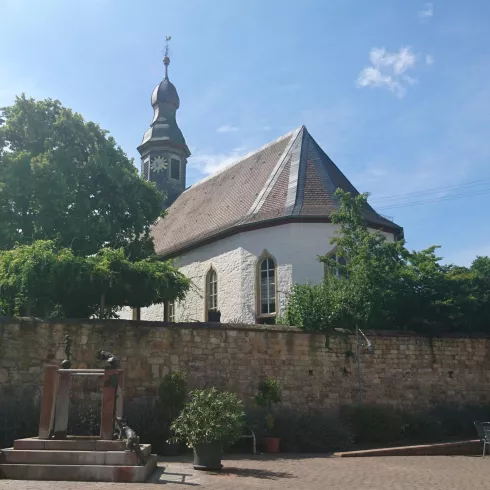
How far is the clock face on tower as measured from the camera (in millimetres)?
40375

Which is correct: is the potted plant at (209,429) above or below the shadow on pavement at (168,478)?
above

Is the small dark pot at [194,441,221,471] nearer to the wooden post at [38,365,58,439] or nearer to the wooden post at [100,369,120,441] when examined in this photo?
the wooden post at [100,369,120,441]

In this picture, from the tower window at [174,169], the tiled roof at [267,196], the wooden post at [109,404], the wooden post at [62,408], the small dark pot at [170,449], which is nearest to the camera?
the wooden post at [109,404]

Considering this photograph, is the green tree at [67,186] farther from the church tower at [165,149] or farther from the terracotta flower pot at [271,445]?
the church tower at [165,149]

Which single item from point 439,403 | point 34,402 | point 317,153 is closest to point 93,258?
point 34,402

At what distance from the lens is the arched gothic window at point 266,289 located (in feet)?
73.1

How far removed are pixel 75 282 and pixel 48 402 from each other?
5.59 m

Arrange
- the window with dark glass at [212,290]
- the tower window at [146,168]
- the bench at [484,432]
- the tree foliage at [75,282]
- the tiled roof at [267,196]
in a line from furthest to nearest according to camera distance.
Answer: the tower window at [146,168]
the window with dark glass at [212,290]
the tiled roof at [267,196]
the tree foliage at [75,282]
the bench at [484,432]

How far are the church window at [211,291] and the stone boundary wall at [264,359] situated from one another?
29.9 ft

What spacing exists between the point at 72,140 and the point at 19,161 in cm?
202

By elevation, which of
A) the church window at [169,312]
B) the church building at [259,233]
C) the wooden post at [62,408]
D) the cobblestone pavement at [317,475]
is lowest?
the cobblestone pavement at [317,475]

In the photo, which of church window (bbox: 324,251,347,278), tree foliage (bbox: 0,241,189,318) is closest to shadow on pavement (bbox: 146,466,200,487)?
tree foliage (bbox: 0,241,189,318)

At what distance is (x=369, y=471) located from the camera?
398 inches

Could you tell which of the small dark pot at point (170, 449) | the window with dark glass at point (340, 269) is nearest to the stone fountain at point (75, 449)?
the small dark pot at point (170, 449)
